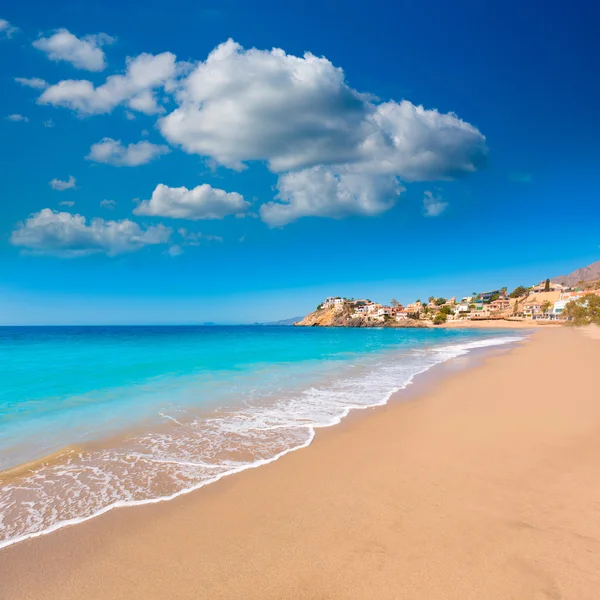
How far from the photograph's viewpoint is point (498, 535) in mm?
3316

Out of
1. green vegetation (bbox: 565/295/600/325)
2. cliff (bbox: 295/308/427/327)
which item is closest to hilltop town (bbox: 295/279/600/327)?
cliff (bbox: 295/308/427/327)

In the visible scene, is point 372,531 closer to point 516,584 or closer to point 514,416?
point 516,584

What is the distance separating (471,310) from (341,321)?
Answer: 51927mm

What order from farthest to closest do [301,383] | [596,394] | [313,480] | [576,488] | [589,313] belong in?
[589,313], [301,383], [596,394], [313,480], [576,488]

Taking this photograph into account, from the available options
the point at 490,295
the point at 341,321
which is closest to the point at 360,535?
the point at 341,321

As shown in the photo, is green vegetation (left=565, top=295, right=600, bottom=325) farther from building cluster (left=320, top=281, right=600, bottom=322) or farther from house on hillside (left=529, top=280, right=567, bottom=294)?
house on hillside (left=529, top=280, right=567, bottom=294)

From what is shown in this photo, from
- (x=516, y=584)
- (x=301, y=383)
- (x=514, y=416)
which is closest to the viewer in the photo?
(x=516, y=584)

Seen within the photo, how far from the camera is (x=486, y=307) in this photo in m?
130

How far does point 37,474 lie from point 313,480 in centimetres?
413

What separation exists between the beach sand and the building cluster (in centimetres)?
10374

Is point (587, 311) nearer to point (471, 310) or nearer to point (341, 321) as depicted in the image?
point (471, 310)

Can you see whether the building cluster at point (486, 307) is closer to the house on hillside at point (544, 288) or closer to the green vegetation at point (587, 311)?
the house on hillside at point (544, 288)

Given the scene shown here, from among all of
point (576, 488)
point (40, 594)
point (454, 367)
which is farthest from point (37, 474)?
point (454, 367)

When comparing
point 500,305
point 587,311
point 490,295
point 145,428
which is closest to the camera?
point 145,428
